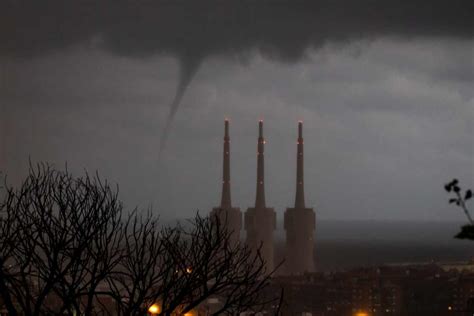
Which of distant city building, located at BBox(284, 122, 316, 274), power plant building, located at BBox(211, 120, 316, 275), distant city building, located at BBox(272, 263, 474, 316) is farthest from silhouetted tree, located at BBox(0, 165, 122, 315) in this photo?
distant city building, located at BBox(284, 122, 316, 274)

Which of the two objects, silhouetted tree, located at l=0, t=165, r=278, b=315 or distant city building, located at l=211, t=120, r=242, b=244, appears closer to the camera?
silhouetted tree, located at l=0, t=165, r=278, b=315

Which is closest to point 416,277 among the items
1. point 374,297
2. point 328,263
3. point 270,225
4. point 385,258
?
point 374,297

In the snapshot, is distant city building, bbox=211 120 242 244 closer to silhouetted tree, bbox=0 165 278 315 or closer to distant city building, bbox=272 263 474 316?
distant city building, bbox=272 263 474 316

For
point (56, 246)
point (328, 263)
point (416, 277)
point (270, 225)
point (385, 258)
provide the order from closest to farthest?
point (56, 246)
point (416, 277)
point (270, 225)
point (328, 263)
point (385, 258)

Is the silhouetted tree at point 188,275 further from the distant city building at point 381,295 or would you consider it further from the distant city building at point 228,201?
the distant city building at point 228,201

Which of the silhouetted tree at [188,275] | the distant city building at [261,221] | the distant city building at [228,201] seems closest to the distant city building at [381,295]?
the distant city building at [261,221]

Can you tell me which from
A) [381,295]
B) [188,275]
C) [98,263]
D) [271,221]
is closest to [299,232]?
[271,221]

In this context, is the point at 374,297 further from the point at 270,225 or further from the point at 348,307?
the point at 270,225
